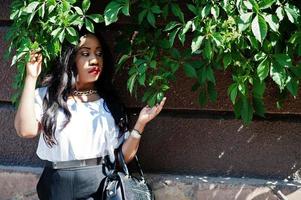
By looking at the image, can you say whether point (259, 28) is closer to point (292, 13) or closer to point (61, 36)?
point (292, 13)

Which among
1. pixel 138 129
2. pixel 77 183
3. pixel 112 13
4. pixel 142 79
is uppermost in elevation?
pixel 112 13

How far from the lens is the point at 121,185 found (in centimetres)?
291

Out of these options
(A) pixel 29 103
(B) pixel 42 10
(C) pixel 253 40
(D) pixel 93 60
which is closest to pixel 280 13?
(C) pixel 253 40

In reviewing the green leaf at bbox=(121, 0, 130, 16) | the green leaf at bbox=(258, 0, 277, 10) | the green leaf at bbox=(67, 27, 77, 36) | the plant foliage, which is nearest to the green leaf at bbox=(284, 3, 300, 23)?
the plant foliage

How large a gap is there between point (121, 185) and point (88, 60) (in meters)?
0.68

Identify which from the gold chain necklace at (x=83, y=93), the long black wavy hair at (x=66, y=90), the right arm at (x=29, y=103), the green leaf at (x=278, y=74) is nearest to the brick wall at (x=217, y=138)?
the long black wavy hair at (x=66, y=90)

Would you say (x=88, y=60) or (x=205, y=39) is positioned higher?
(x=205, y=39)

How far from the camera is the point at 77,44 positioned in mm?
2988

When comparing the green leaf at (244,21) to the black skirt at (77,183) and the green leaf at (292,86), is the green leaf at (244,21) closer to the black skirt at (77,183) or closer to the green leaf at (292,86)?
the green leaf at (292,86)

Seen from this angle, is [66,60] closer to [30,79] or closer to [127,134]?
[30,79]

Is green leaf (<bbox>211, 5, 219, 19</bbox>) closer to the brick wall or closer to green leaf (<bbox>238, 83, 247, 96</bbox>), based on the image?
green leaf (<bbox>238, 83, 247, 96</bbox>)

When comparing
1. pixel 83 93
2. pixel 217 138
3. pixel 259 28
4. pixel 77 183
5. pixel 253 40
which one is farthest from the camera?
pixel 217 138

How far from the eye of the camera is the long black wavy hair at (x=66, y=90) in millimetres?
2961

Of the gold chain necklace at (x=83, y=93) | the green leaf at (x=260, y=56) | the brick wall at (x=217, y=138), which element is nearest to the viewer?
the green leaf at (x=260, y=56)
